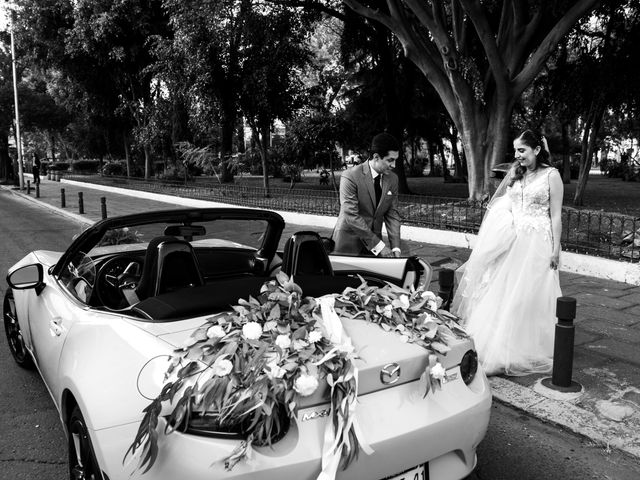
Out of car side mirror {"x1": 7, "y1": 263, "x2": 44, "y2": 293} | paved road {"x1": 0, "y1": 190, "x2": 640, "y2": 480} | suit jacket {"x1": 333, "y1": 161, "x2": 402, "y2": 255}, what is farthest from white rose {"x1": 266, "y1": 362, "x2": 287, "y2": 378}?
suit jacket {"x1": 333, "y1": 161, "x2": 402, "y2": 255}

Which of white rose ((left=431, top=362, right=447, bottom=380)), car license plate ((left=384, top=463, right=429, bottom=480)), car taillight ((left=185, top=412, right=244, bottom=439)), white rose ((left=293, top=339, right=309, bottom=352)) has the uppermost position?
white rose ((left=293, top=339, right=309, bottom=352))

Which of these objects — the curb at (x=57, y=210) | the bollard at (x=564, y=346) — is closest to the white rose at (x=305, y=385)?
the bollard at (x=564, y=346)

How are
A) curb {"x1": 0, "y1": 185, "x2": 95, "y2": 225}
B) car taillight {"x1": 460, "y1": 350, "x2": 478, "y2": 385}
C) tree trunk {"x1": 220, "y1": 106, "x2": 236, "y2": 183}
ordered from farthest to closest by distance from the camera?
tree trunk {"x1": 220, "y1": 106, "x2": 236, "y2": 183} → curb {"x1": 0, "y1": 185, "x2": 95, "y2": 225} → car taillight {"x1": 460, "y1": 350, "x2": 478, "y2": 385}

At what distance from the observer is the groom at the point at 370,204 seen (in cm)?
459

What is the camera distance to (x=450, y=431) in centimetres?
232

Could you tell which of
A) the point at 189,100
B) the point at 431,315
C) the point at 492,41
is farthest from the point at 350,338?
the point at 189,100

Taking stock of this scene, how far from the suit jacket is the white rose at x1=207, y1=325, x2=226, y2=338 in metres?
2.62

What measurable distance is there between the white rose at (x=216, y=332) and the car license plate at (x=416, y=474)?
34.7 inches

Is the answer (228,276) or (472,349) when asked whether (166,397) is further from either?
(228,276)

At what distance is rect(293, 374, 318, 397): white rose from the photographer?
1983 millimetres

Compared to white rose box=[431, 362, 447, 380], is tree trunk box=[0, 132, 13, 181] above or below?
above

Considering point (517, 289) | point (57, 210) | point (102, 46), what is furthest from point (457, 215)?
point (102, 46)

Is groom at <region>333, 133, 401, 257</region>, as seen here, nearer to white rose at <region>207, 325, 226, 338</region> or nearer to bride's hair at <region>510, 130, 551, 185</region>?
bride's hair at <region>510, 130, 551, 185</region>

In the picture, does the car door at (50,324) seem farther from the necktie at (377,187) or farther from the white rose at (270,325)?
the necktie at (377,187)
